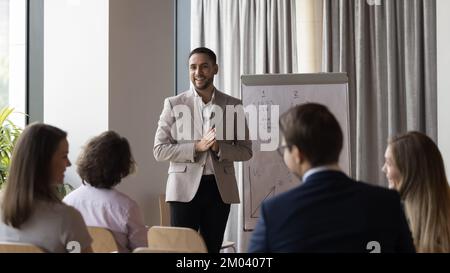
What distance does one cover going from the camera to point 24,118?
5605 millimetres

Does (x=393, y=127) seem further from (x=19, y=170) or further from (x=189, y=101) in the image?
(x=19, y=170)

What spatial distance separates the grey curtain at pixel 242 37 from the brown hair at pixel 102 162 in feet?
10.9

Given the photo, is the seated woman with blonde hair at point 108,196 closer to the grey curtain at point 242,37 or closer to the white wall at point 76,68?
the white wall at point 76,68

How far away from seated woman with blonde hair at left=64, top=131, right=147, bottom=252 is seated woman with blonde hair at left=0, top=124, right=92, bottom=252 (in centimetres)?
59

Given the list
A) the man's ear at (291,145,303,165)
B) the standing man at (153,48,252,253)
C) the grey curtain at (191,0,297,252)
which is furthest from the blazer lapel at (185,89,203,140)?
the man's ear at (291,145,303,165)

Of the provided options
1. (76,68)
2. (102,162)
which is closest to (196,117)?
(102,162)

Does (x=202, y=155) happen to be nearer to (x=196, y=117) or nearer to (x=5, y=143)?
(x=196, y=117)

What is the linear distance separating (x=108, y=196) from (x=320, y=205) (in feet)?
4.62

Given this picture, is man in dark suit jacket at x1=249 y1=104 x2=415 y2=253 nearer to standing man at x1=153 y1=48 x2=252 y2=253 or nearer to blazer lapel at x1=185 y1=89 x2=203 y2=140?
standing man at x1=153 y1=48 x2=252 y2=253

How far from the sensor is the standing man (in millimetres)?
4129

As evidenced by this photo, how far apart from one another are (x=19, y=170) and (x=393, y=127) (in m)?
4.26

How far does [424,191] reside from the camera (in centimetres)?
253

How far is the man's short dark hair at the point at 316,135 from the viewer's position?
6.38ft
